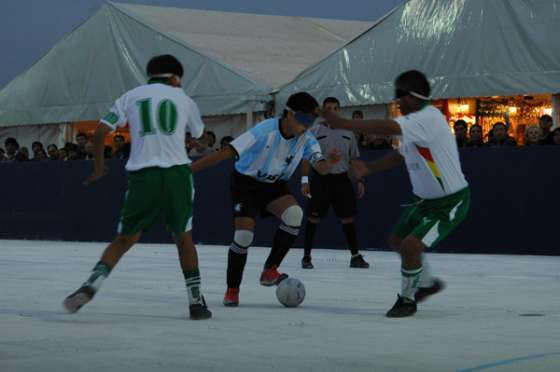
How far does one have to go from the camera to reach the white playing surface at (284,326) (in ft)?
21.9

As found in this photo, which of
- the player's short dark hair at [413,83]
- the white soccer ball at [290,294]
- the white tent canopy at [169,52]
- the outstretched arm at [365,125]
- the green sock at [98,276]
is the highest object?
the player's short dark hair at [413,83]

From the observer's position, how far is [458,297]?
36.7ft

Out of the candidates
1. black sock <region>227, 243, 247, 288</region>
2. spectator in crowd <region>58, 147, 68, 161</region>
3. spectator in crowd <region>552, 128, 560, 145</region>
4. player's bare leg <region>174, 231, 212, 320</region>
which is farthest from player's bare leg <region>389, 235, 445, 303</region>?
spectator in crowd <region>58, 147, 68, 161</region>

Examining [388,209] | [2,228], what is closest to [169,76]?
[388,209]

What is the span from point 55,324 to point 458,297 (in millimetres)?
3905

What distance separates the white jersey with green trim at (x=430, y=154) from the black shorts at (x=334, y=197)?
6.42 m

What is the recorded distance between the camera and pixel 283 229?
1077 centimetres

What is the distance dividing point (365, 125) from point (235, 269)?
2074 millimetres

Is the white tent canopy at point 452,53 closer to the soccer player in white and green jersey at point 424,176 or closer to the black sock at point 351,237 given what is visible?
the black sock at point 351,237

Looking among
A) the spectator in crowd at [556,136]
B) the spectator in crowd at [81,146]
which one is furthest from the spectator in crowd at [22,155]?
the spectator in crowd at [556,136]

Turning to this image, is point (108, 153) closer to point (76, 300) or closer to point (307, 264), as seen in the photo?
point (307, 264)

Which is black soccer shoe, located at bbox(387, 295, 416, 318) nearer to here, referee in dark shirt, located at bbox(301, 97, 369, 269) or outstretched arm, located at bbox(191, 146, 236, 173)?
outstretched arm, located at bbox(191, 146, 236, 173)

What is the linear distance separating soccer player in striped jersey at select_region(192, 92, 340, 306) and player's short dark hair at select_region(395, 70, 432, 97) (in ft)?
3.01

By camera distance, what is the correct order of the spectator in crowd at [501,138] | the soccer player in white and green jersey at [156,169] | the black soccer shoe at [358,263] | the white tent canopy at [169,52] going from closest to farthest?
1. the soccer player in white and green jersey at [156,169]
2. the black soccer shoe at [358,263]
3. the spectator in crowd at [501,138]
4. the white tent canopy at [169,52]
